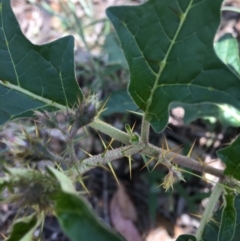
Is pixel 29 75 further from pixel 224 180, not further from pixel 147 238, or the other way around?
pixel 147 238

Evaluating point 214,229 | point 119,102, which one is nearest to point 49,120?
point 214,229

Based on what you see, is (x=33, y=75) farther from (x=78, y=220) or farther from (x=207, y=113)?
(x=207, y=113)

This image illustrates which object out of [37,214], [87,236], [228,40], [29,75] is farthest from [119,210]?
[87,236]

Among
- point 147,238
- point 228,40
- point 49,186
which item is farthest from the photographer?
point 147,238

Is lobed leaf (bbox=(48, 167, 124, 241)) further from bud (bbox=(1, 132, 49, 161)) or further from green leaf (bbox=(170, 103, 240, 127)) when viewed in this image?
green leaf (bbox=(170, 103, 240, 127))

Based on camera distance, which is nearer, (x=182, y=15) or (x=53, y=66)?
(x=182, y=15)

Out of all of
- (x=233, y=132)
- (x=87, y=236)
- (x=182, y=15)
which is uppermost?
(x=182, y=15)

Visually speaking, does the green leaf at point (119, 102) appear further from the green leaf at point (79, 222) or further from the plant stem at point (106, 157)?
the green leaf at point (79, 222)

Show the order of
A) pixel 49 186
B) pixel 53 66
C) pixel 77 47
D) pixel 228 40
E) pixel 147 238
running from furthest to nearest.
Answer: pixel 77 47
pixel 147 238
pixel 228 40
pixel 53 66
pixel 49 186

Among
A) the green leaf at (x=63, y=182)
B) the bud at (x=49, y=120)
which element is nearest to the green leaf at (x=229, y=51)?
the bud at (x=49, y=120)
